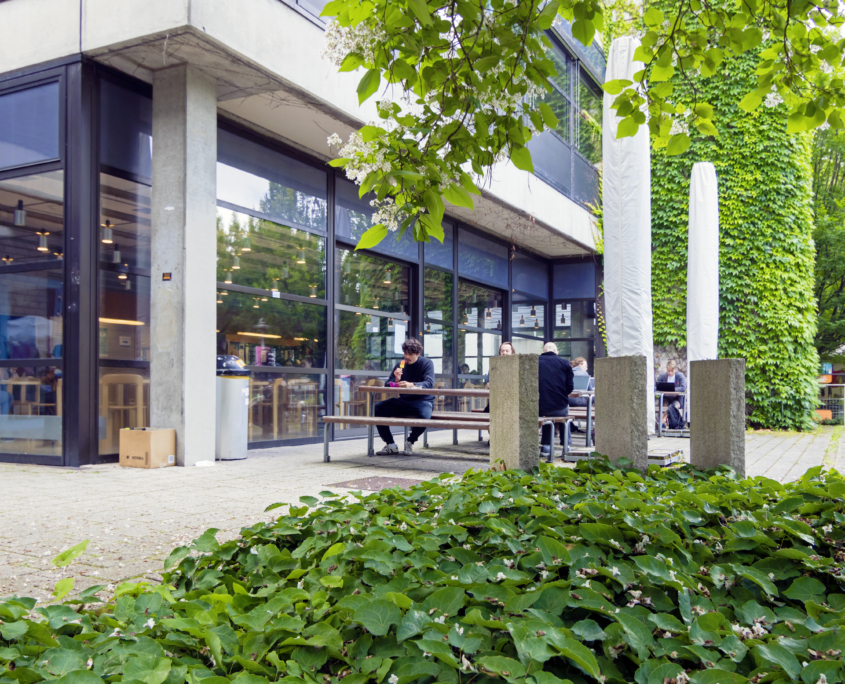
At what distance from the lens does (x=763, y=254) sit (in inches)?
546

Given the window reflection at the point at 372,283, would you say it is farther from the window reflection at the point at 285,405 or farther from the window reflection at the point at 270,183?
the window reflection at the point at 285,405

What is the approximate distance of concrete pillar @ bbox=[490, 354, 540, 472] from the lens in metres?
3.79

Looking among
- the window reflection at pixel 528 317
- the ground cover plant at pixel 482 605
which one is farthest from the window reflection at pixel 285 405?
the window reflection at pixel 528 317

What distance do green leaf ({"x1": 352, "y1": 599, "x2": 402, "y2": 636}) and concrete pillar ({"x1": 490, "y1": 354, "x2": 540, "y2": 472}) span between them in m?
2.19

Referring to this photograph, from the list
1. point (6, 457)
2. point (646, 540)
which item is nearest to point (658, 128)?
point (646, 540)

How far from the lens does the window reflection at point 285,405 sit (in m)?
8.73

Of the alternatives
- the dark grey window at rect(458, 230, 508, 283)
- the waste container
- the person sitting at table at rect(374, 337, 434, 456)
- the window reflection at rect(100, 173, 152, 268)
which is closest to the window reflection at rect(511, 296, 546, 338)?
the dark grey window at rect(458, 230, 508, 283)

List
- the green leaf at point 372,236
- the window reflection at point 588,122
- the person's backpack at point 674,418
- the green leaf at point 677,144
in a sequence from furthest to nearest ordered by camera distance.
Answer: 1. the window reflection at point 588,122
2. the person's backpack at point 674,418
3. the green leaf at point 677,144
4. the green leaf at point 372,236

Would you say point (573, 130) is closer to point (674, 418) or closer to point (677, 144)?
point (674, 418)

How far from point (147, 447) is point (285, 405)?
109 inches

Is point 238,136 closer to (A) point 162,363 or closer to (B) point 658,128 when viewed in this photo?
(A) point 162,363

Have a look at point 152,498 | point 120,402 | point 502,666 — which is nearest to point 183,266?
point 120,402

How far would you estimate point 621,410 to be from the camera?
400 centimetres

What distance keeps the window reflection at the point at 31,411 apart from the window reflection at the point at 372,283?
434 centimetres
